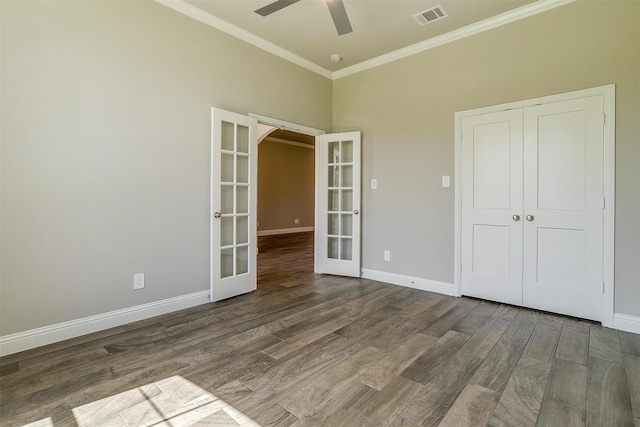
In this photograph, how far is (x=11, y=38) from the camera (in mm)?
2178

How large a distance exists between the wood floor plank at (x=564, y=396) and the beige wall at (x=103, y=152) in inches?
117

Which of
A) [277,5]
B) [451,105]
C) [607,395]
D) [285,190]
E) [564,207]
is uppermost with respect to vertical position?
[277,5]

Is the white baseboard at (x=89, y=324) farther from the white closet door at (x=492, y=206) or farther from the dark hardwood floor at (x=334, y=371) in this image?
the white closet door at (x=492, y=206)

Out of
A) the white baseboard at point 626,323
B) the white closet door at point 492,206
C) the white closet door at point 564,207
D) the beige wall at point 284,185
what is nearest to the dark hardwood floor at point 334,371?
the white baseboard at point 626,323

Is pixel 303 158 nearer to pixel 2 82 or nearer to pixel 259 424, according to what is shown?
pixel 2 82

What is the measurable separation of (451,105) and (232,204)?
2771mm

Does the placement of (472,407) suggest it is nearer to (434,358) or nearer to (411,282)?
(434,358)

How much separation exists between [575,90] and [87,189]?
4342mm

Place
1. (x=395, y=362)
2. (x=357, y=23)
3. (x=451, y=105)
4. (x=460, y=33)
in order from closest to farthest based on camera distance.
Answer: (x=395, y=362)
(x=357, y=23)
(x=460, y=33)
(x=451, y=105)

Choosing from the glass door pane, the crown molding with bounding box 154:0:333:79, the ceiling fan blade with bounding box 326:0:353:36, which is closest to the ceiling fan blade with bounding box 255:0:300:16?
the ceiling fan blade with bounding box 326:0:353:36

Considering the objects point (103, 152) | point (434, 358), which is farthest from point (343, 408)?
point (103, 152)

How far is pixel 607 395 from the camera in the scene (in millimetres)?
1778

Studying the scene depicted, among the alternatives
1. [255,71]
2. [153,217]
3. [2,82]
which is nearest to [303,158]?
[255,71]

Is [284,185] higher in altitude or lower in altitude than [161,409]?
higher
